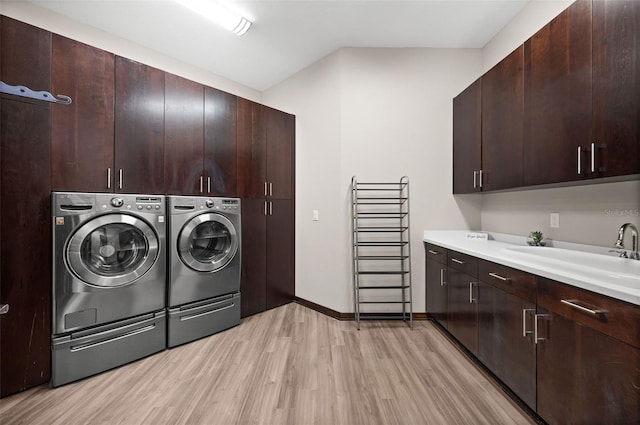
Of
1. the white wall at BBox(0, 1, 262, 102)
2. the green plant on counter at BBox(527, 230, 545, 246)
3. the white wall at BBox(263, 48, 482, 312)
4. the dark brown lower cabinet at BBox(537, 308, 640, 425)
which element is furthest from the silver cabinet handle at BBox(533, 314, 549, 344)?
the white wall at BBox(0, 1, 262, 102)

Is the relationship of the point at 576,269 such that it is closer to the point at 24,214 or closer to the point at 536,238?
the point at 536,238

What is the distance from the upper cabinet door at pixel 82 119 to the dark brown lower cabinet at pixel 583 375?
9.65 feet

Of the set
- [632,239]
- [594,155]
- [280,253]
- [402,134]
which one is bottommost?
[280,253]

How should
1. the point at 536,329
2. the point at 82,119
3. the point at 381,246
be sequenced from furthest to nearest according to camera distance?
the point at 381,246
the point at 82,119
the point at 536,329

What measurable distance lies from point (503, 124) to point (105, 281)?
3.23 metres

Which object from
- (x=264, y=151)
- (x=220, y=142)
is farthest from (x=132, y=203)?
(x=264, y=151)

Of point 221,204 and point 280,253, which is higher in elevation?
point 221,204

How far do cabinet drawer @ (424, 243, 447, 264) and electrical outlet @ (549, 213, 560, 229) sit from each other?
0.79 meters

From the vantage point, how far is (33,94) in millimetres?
1742

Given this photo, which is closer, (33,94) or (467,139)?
(33,94)

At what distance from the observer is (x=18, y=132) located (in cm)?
171

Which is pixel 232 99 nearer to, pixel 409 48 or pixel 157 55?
pixel 157 55

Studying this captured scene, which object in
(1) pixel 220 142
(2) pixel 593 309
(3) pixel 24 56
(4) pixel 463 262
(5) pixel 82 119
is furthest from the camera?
(1) pixel 220 142

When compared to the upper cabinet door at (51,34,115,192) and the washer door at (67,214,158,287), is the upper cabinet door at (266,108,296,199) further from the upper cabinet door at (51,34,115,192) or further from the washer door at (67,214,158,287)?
the upper cabinet door at (51,34,115,192)
